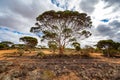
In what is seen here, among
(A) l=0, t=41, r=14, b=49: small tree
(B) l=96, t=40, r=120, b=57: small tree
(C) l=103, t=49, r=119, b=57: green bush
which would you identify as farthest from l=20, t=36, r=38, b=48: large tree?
(C) l=103, t=49, r=119, b=57: green bush

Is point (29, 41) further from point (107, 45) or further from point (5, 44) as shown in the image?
point (107, 45)

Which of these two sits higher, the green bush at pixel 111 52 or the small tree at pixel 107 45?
the small tree at pixel 107 45

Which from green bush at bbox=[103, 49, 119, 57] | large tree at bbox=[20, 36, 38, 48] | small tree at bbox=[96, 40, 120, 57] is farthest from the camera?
large tree at bbox=[20, 36, 38, 48]

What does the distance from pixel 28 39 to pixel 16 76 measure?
29.4 meters

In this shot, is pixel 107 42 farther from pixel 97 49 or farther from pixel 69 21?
pixel 69 21

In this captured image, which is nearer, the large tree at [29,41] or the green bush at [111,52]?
the green bush at [111,52]

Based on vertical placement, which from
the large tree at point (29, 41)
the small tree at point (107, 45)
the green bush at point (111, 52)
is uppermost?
the large tree at point (29, 41)

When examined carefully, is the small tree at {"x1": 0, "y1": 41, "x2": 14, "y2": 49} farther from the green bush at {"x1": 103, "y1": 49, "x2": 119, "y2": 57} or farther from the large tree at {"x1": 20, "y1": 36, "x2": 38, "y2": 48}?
Answer: the green bush at {"x1": 103, "y1": 49, "x2": 119, "y2": 57}

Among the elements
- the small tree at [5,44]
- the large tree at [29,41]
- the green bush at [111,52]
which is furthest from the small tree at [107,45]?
the small tree at [5,44]

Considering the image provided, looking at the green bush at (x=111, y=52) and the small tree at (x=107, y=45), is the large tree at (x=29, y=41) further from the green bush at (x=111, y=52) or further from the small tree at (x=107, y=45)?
the green bush at (x=111, y=52)

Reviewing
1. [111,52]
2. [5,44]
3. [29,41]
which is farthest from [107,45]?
[5,44]

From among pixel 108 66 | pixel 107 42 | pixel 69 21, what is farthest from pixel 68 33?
pixel 108 66

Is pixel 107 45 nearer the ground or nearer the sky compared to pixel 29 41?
nearer the ground

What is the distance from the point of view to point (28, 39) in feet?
150
